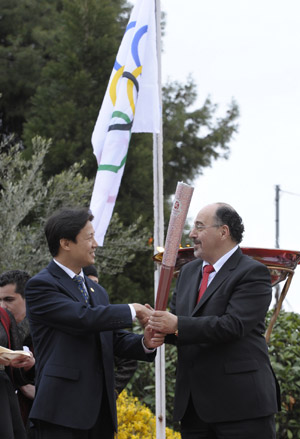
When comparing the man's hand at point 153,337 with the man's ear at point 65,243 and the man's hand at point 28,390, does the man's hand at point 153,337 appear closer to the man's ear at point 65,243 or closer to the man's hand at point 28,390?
the man's ear at point 65,243

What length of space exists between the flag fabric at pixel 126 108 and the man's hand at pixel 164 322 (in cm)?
310

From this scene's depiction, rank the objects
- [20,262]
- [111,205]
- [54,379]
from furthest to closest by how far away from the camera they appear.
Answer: [20,262] < [111,205] < [54,379]

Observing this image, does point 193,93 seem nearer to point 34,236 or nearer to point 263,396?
point 34,236

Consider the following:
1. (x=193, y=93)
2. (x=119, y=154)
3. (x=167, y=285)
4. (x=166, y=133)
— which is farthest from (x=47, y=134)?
(x=167, y=285)

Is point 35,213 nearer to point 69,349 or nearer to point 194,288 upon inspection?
point 194,288

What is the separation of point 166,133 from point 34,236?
6319 millimetres

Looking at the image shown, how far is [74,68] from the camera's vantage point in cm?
1714

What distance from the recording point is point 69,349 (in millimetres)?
4309

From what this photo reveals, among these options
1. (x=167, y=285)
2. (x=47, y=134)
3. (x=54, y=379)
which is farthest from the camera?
(x=47, y=134)

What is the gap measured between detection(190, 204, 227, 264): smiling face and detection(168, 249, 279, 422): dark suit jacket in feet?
0.40

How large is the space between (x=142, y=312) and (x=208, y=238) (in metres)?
0.60

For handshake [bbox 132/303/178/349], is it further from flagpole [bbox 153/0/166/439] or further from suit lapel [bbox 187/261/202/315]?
flagpole [bbox 153/0/166/439]

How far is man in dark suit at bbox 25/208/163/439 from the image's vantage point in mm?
4219

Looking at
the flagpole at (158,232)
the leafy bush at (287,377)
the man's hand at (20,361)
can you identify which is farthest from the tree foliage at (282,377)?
the man's hand at (20,361)
